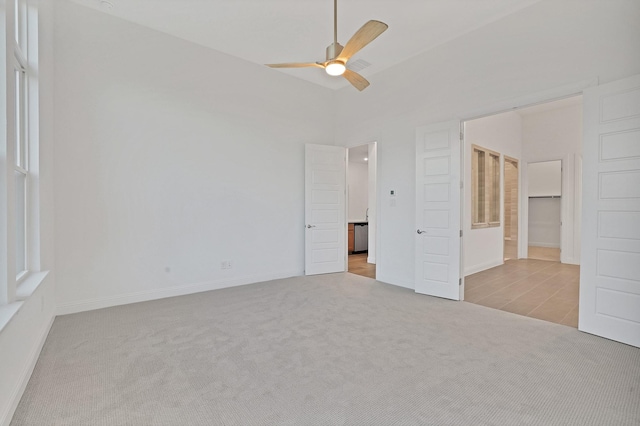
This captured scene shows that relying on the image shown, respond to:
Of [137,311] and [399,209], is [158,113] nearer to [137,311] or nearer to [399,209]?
[137,311]

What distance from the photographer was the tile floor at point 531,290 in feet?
12.4

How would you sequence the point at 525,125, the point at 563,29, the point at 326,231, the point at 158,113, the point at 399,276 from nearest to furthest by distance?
the point at 563,29 < the point at 158,113 < the point at 399,276 < the point at 326,231 < the point at 525,125

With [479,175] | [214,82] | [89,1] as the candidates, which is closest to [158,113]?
[214,82]

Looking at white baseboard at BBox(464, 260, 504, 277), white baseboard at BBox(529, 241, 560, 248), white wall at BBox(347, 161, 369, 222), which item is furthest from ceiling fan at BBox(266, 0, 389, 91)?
white baseboard at BBox(529, 241, 560, 248)

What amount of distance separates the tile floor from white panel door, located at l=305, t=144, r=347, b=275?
233cm

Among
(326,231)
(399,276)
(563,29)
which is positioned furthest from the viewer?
(326,231)

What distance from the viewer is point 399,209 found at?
502 cm

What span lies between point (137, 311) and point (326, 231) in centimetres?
324

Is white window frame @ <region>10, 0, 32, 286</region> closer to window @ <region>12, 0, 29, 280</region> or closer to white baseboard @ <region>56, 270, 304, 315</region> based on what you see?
window @ <region>12, 0, 29, 280</region>

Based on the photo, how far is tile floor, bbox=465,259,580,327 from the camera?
3.78m

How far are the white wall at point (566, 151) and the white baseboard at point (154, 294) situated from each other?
6.54m

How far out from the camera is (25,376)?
7.16 ft

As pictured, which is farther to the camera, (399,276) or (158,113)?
(399,276)

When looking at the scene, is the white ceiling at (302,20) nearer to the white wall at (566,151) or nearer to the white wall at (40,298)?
the white wall at (40,298)
